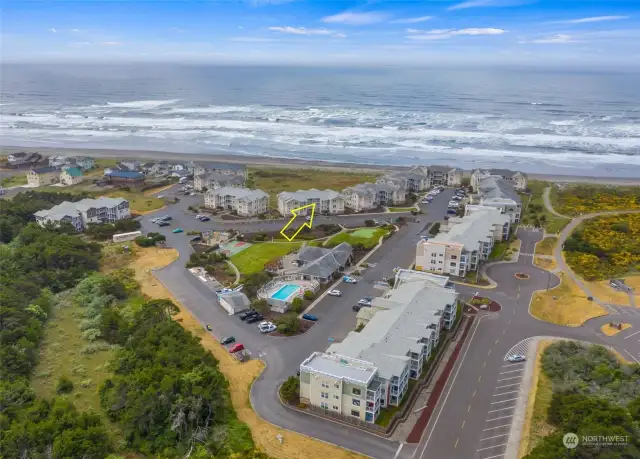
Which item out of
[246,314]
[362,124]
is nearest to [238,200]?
[246,314]

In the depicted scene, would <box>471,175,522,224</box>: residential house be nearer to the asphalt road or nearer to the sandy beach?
the asphalt road

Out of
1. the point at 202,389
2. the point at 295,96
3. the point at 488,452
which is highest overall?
the point at 295,96

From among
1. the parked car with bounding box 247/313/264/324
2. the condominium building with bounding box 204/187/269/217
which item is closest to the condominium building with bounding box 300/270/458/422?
the parked car with bounding box 247/313/264/324

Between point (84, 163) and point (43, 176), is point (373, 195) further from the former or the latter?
point (84, 163)

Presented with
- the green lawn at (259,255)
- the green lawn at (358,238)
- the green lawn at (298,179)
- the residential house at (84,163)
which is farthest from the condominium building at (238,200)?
the residential house at (84,163)

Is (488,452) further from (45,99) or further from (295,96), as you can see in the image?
(45,99)

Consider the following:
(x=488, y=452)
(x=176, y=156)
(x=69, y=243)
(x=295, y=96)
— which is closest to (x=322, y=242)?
(x=69, y=243)
